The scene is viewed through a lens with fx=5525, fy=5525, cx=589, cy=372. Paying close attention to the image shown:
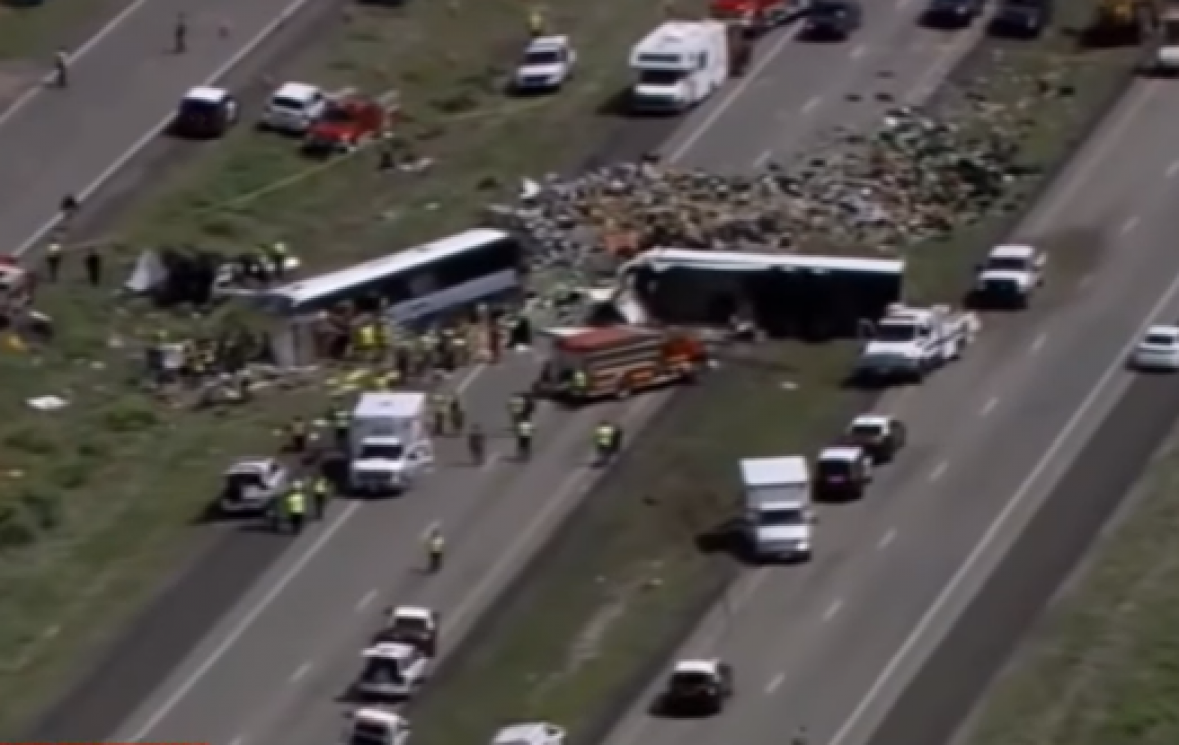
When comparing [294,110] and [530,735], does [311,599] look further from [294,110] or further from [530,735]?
[294,110]

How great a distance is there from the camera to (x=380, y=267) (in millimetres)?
126438

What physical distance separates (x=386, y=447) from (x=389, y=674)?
11.2m

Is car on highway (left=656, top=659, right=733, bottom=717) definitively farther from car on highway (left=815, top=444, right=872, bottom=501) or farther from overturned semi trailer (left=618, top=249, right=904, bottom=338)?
overturned semi trailer (left=618, top=249, right=904, bottom=338)

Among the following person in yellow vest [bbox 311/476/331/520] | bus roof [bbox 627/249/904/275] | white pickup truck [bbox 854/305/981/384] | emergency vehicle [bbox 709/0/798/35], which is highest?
emergency vehicle [bbox 709/0/798/35]

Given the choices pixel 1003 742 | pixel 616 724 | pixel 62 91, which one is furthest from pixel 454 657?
pixel 62 91

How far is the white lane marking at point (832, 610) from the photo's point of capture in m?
110

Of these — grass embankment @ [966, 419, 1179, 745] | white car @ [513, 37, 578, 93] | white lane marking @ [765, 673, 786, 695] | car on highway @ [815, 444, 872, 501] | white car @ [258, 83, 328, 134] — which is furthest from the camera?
white car @ [513, 37, 578, 93]

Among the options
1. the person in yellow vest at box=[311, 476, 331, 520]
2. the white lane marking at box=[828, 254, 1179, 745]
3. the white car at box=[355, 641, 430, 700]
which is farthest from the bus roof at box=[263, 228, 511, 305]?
the white car at box=[355, 641, 430, 700]

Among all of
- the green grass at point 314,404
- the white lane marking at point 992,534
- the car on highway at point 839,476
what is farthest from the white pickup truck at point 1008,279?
the car on highway at point 839,476

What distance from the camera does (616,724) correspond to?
10531cm

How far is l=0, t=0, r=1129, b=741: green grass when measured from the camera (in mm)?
109625

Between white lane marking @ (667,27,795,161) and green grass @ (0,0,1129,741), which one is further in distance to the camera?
white lane marking @ (667,27,795,161)

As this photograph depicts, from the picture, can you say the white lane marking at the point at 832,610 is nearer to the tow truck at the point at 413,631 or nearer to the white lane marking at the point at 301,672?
the tow truck at the point at 413,631

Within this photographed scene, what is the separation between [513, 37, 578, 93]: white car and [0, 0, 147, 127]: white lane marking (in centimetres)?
1124
